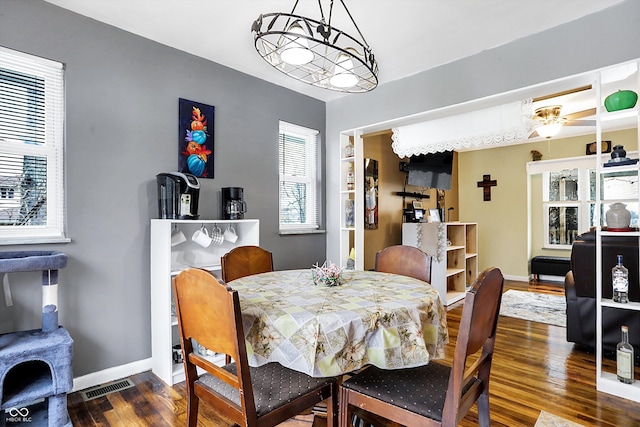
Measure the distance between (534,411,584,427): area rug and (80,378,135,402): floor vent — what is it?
102 inches

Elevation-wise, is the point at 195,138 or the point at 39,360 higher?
the point at 195,138

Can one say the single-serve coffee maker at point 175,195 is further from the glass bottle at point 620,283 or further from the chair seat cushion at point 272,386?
the glass bottle at point 620,283

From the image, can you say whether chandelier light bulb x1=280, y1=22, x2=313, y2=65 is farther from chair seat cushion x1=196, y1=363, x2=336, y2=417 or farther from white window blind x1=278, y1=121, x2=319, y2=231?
white window blind x1=278, y1=121, x2=319, y2=231

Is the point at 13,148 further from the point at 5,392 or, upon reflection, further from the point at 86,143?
the point at 5,392

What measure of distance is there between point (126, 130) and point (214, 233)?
1.03 m

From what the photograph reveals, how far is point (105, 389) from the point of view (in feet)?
7.59

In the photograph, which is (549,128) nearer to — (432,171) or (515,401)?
(432,171)

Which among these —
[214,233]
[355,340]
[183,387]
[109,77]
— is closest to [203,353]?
[183,387]

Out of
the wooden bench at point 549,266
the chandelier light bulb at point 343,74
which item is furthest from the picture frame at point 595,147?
the chandelier light bulb at point 343,74

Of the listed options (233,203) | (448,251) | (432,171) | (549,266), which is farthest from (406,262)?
(549,266)

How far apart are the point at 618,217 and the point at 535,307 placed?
258 centimetres

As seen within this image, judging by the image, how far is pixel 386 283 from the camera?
72.6 inches

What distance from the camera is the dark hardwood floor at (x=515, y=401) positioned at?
1.93 meters

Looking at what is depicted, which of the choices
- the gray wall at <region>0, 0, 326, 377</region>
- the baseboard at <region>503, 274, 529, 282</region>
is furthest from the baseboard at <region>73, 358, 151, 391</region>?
the baseboard at <region>503, 274, 529, 282</region>
